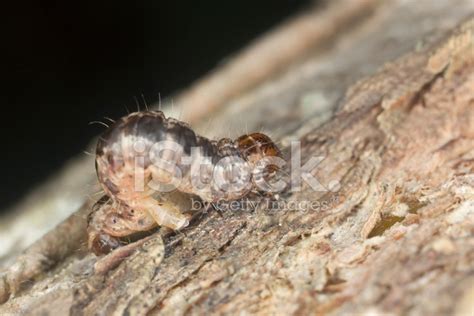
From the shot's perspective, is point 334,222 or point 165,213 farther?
point 165,213

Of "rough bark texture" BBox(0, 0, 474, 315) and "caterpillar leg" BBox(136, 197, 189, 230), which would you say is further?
"caterpillar leg" BBox(136, 197, 189, 230)

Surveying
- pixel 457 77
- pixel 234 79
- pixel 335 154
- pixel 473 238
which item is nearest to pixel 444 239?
pixel 473 238

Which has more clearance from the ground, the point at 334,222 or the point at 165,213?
the point at 165,213

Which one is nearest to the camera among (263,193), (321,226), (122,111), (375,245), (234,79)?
(375,245)

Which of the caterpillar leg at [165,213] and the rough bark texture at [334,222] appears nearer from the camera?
the rough bark texture at [334,222]

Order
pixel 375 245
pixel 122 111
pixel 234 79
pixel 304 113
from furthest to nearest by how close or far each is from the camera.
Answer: pixel 122 111, pixel 234 79, pixel 304 113, pixel 375 245

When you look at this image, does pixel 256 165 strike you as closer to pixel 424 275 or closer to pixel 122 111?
pixel 424 275

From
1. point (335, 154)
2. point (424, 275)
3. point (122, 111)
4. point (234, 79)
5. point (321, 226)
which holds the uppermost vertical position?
point (122, 111)

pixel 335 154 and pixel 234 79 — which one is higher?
pixel 234 79
